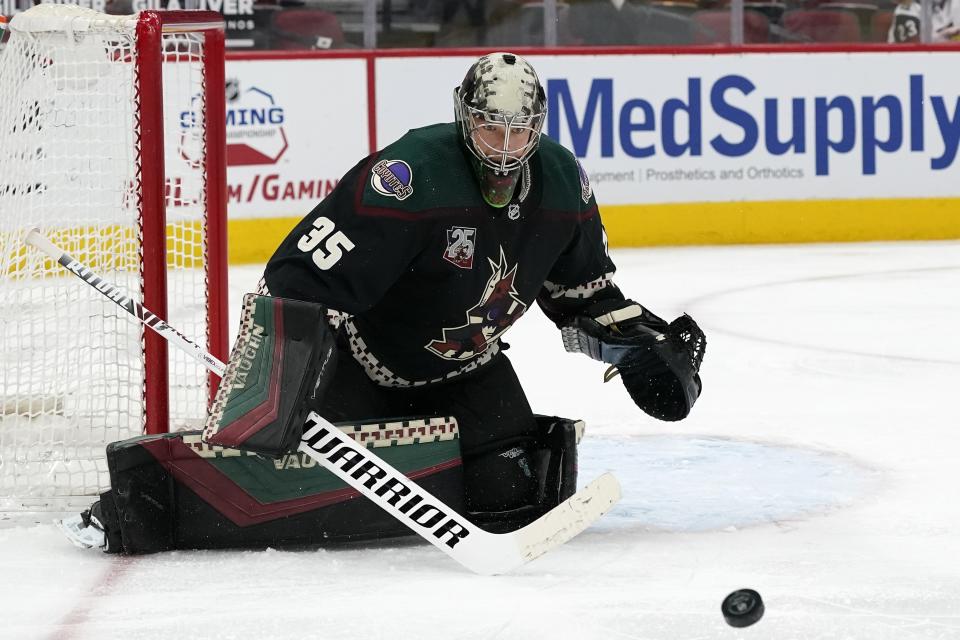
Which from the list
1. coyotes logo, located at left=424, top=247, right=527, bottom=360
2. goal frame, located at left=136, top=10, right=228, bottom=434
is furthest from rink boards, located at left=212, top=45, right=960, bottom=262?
coyotes logo, located at left=424, top=247, right=527, bottom=360

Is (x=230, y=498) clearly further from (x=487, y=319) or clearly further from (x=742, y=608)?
(x=742, y=608)

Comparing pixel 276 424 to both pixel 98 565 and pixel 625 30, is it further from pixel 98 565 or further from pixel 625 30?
pixel 625 30

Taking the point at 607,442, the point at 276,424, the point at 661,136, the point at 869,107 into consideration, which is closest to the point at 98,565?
the point at 276,424

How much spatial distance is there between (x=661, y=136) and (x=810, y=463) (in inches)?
174

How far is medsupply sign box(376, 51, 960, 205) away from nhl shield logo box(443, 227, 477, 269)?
471 cm

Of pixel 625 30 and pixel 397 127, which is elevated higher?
pixel 625 30

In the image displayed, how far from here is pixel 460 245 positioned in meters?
2.12

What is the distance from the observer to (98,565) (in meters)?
2.07

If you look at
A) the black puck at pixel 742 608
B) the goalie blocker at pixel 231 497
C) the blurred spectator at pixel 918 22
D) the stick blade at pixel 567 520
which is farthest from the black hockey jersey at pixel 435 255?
the blurred spectator at pixel 918 22

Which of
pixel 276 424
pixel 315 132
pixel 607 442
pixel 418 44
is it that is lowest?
pixel 607 442

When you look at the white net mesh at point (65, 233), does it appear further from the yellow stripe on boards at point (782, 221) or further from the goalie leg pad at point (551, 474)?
the yellow stripe on boards at point (782, 221)

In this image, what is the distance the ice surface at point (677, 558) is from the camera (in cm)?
177

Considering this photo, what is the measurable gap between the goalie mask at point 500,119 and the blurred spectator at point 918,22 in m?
5.57

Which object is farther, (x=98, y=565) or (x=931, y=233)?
(x=931, y=233)
